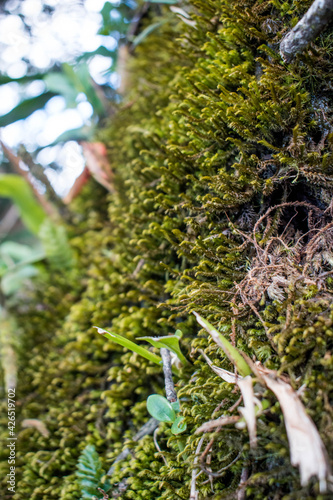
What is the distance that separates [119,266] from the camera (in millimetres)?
1363

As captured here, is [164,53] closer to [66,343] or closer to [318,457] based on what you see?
[66,343]

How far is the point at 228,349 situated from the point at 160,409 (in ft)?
1.04

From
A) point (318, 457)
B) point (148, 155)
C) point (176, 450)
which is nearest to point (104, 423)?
point (176, 450)

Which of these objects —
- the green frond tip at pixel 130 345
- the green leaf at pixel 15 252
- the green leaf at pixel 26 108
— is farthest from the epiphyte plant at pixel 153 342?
the green leaf at pixel 26 108

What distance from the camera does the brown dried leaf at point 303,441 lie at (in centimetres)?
51

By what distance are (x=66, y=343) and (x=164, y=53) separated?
5.12 ft

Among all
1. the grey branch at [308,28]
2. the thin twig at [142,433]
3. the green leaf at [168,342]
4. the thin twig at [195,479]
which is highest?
the grey branch at [308,28]

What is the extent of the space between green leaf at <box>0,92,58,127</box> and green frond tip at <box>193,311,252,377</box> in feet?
6.59

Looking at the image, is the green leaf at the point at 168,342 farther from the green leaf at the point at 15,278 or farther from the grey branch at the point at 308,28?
the green leaf at the point at 15,278

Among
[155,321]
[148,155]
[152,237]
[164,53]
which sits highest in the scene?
[164,53]

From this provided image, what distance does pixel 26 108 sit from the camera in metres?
2.10

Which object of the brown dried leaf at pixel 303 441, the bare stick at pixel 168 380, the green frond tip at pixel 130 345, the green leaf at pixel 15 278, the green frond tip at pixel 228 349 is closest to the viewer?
the brown dried leaf at pixel 303 441

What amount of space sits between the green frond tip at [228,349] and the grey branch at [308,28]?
749 millimetres

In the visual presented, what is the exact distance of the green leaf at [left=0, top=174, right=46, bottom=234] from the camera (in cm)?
185
